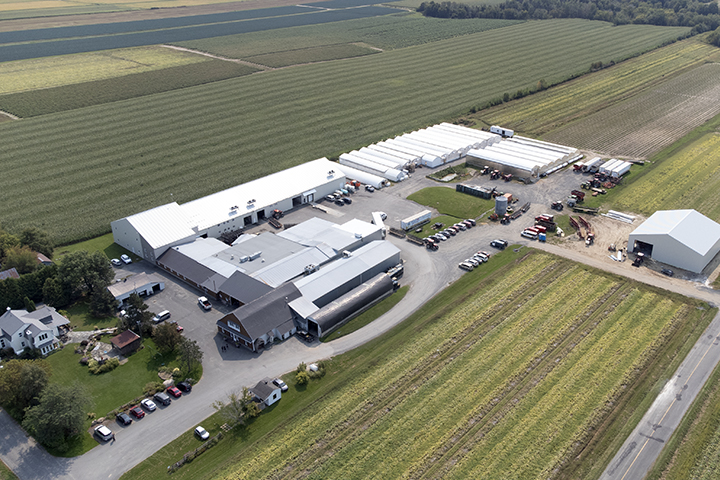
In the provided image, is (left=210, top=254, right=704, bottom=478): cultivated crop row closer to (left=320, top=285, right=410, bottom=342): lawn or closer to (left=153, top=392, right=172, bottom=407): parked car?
(left=320, top=285, right=410, bottom=342): lawn

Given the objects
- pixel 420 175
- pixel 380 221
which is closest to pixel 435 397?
pixel 380 221

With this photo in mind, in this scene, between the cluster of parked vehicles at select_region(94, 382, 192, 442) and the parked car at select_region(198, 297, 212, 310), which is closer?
the cluster of parked vehicles at select_region(94, 382, 192, 442)

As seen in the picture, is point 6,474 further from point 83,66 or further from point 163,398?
point 83,66

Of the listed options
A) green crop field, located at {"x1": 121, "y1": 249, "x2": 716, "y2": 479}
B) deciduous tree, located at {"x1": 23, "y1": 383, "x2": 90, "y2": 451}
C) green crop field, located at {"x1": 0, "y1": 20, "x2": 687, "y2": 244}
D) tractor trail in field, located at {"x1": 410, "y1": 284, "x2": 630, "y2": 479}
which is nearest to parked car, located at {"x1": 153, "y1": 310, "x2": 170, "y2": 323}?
deciduous tree, located at {"x1": 23, "y1": 383, "x2": 90, "y2": 451}

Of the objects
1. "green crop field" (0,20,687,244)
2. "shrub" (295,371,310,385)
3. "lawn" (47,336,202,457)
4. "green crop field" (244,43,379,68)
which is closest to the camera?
"lawn" (47,336,202,457)

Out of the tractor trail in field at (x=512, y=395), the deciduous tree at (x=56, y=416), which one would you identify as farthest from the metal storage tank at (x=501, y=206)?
the deciduous tree at (x=56, y=416)

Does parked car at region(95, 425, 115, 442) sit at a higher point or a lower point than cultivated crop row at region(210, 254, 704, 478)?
lower

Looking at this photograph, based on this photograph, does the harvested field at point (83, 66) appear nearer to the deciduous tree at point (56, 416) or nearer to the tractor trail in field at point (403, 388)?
the deciduous tree at point (56, 416)
